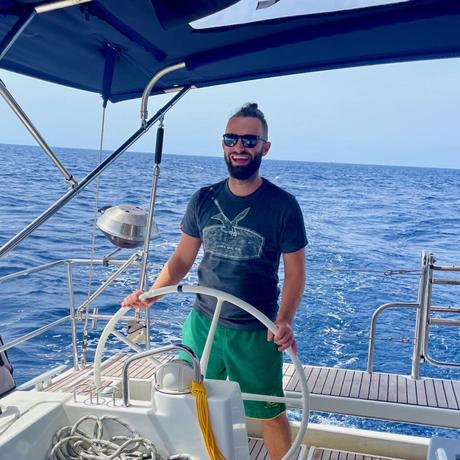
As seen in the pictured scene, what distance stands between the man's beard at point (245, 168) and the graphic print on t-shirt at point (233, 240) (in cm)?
11

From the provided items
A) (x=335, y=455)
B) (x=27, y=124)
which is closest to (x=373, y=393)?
(x=335, y=455)

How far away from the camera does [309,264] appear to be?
8.30 metres

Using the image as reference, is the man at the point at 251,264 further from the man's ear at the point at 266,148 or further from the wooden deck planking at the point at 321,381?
the wooden deck planking at the point at 321,381

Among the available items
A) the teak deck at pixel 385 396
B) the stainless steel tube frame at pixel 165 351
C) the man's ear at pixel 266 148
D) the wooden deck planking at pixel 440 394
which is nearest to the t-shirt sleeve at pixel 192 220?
the man's ear at pixel 266 148

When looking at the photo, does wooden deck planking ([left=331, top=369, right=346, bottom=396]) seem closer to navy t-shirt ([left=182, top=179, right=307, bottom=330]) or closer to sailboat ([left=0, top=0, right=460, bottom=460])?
sailboat ([left=0, top=0, right=460, bottom=460])

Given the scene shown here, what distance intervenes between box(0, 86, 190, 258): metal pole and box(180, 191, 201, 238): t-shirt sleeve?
0.28m

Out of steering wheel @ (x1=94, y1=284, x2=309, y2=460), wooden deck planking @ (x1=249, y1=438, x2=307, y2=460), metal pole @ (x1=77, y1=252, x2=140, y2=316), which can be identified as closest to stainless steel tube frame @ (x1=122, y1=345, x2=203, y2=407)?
steering wheel @ (x1=94, y1=284, x2=309, y2=460)

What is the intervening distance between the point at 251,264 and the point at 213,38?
2.39 feet

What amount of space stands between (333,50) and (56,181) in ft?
50.6

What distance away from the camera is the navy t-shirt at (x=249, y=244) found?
182 cm

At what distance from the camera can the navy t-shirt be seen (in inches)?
71.7

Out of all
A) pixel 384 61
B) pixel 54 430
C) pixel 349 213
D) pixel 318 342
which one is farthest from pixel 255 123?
pixel 349 213

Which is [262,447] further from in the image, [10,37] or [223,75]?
[10,37]

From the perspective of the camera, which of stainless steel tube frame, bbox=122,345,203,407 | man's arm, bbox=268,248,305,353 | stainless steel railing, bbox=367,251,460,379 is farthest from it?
stainless steel railing, bbox=367,251,460,379
